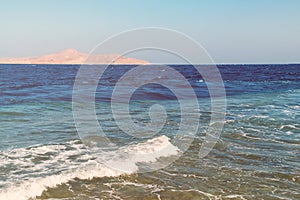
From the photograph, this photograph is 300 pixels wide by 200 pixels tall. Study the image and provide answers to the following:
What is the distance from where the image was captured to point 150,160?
32.4 ft

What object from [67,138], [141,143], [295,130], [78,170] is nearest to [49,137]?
[67,138]

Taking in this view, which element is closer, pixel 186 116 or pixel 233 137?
pixel 233 137

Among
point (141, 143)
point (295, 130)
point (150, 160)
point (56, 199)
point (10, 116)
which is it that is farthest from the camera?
point (10, 116)

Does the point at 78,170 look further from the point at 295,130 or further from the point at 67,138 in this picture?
the point at 295,130

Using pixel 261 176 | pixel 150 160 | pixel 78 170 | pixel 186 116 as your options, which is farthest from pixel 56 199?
pixel 186 116

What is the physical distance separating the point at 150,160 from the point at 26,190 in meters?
3.76

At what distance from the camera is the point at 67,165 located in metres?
9.05

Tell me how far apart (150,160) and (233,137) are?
14.2ft

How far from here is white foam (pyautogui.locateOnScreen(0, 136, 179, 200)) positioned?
7.31 m

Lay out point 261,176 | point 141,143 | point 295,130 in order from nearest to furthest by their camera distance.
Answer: point 261,176
point 141,143
point 295,130

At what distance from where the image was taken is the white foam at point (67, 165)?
731cm

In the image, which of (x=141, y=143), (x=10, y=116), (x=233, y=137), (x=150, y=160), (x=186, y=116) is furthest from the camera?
(x=186, y=116)

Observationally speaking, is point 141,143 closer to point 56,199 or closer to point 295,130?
point 56,199

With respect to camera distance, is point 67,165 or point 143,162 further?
point 143,162
